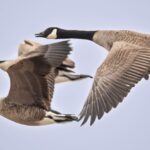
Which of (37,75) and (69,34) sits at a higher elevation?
(37,75)

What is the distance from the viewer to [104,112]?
12.1m

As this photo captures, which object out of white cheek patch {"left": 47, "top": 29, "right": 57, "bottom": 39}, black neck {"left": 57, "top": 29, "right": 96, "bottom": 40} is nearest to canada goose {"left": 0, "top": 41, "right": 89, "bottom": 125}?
white cheek patch {"left": 47, "top": 29, "right": 57, "bottom": 39}

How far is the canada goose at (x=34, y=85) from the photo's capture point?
11523 mm

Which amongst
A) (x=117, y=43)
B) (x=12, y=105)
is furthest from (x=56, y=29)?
(x=12, y=105)

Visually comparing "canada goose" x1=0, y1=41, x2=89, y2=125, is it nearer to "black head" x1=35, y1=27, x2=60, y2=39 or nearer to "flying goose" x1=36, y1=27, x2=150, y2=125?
"flying goose" x1=36, y1=27, x2=150, y2=125

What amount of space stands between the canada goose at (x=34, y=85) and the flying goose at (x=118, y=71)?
568 mm

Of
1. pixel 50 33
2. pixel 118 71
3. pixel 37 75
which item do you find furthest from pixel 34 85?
pixel 50 33

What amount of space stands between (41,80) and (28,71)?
305 millimetres

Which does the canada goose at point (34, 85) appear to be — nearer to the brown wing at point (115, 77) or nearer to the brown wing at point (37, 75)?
the brown wing at point (37, 75)

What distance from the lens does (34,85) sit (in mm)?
12078

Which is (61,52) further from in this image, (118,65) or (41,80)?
(118,65)

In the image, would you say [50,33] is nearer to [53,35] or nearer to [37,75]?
[53,35]

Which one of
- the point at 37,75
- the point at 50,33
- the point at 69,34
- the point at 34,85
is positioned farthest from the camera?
the point at 69,34

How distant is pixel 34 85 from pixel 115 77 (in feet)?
4.43
